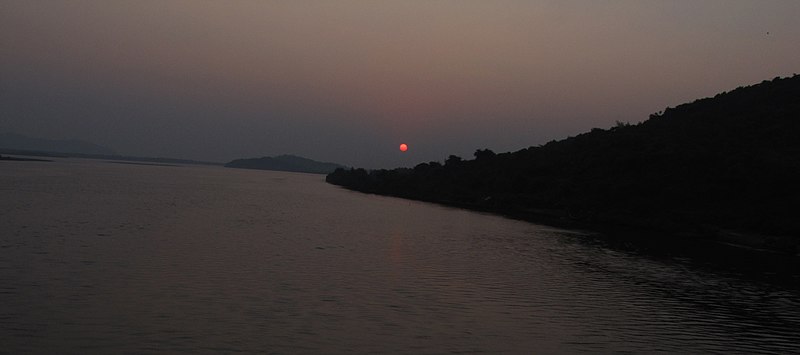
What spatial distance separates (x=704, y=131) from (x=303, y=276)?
280 ft

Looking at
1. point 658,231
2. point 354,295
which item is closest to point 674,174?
point 658,231

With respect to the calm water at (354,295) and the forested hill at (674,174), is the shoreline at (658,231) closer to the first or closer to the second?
the forested hill at (674,174)

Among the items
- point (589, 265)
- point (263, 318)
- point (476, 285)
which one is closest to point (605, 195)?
point (589, 265)

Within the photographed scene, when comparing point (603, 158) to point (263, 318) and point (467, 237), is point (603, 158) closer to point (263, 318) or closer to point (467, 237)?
point (467, 237)

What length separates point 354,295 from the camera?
1082 inches

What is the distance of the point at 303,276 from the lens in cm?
3114

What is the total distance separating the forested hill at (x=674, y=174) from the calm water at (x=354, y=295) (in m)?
27.1

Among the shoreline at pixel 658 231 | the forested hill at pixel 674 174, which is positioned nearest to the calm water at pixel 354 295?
the shoreline at pixel 658 231

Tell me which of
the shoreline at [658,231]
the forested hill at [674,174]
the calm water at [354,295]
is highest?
the forested hill at [674,174]

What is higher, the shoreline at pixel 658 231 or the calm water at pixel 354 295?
the shoreline at pixel 658 231

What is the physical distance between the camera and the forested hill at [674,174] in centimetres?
7038

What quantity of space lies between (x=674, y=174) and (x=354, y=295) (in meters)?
66.6

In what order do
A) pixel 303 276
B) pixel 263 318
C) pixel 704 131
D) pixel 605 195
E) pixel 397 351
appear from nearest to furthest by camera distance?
pixel 397 351, pixel 263 318, pixel 303 276, pixel 605 195, pixel 704 131

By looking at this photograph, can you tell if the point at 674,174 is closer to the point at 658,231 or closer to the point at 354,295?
the point at 658,231
